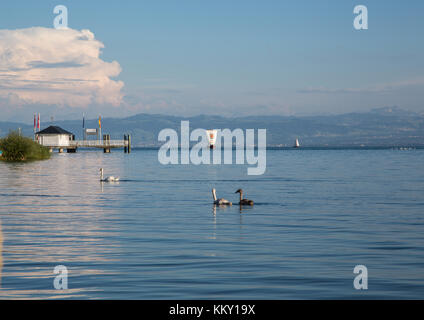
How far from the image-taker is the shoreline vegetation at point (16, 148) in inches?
3579

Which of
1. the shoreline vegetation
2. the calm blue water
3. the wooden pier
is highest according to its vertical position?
the wooden pier

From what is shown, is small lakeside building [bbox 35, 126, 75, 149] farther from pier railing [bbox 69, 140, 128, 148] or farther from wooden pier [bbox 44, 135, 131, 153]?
pier railing [bbox 69, 140, 128, 148]

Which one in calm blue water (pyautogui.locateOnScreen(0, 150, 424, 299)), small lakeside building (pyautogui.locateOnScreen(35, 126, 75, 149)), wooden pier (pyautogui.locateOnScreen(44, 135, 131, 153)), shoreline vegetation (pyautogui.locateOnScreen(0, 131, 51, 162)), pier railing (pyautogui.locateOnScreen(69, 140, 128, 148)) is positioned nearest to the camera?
calm blue water (pyautogui.locateOnScreen(0, 150, 424, 299))

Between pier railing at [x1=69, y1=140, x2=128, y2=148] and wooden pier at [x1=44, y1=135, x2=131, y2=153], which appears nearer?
wooden pier at [x1=44, y1=135, x2=131, y2=153]

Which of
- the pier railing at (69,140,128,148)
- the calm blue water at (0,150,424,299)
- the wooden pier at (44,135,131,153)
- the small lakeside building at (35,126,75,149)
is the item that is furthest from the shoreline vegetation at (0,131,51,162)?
the calm blue water at (0,150,424,299)

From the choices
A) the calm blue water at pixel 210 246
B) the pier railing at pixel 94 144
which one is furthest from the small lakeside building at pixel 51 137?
the calm blue water at pixel 210 246

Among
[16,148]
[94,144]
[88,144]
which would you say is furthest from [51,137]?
[16,148]

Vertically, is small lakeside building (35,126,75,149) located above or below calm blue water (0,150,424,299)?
above

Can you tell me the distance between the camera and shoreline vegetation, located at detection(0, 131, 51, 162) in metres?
90.9

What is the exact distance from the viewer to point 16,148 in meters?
92.2

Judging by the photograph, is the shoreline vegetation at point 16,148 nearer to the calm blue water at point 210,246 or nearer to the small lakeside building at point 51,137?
the small lakeside building at point 51,137

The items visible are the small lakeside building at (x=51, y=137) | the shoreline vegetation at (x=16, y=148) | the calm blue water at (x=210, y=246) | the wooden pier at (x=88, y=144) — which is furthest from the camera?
the wooden pier at (x=88, y=144)

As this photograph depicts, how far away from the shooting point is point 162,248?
18109 mm

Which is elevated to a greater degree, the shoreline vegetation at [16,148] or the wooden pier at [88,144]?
the wooden pier at [88,144]
